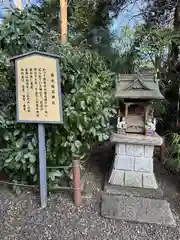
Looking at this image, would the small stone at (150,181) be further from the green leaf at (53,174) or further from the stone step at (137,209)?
the green leaf at (53,174)

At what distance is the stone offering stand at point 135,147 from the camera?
188 cm

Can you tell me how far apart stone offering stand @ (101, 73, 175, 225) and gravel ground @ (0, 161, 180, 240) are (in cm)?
22

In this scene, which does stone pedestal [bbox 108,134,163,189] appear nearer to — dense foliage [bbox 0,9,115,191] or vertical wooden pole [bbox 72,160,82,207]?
dense foliage [bbox 0,9,115,191]

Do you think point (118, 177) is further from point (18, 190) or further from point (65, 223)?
point (18, 190)

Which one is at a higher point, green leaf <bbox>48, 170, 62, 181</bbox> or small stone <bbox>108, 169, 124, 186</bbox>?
green leaf <bbox>48, 170, 62, 181</bbox>

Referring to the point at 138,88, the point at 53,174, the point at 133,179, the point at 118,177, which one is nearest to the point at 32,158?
the point at 53,174

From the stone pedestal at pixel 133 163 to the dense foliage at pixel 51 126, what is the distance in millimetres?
334

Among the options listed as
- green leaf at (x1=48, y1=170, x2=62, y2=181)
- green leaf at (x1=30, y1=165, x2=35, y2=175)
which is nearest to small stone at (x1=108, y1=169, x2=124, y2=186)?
A: green leaf at (x1=48, y1=170, x2=62, y2=181)

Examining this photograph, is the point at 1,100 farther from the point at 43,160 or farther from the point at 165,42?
the point at 165,42

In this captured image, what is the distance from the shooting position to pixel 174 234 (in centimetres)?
145

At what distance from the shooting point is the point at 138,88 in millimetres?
1961

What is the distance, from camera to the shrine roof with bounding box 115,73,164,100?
1.88m

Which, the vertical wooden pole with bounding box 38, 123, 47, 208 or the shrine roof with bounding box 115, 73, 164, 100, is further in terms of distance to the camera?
the shrine roof with bounding box 115, 73, 164, 100

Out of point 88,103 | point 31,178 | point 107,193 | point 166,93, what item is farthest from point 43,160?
point 166,93
